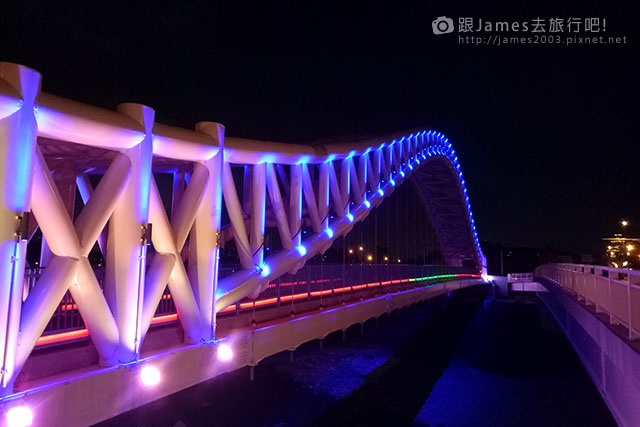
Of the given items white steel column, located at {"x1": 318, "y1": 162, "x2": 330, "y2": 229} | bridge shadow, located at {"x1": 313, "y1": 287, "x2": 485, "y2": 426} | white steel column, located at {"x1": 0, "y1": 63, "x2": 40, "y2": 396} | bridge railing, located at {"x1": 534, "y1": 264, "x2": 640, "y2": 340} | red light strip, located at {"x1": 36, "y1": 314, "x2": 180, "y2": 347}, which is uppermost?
white steel column, located at {"x1": 318, "y1": 162, "x2": 330, "y2": 229}

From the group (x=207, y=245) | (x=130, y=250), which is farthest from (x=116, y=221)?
(x=207, y=245)

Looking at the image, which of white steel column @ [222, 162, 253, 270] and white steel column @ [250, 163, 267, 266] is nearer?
white steel column @ [222, 162, 253, 270]

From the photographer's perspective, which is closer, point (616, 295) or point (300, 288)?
point (616, 295)

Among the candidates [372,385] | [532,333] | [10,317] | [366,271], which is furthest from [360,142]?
[532,333]

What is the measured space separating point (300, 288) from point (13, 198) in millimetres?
10988

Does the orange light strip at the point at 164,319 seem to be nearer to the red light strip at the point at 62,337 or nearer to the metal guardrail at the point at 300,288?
the metal guardrail at the point at 300,288

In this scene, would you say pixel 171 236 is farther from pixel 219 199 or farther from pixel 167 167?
pixel 167 167

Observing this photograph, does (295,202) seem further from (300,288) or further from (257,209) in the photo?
(300,288)

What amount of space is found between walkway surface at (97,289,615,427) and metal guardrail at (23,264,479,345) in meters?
2.21

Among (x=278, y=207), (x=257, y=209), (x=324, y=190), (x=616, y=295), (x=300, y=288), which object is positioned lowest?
(x=300, y=288)

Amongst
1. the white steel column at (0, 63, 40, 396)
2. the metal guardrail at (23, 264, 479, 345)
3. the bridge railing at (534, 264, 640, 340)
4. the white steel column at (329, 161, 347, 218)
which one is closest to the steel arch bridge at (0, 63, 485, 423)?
the white steel column at (0, 63, 40, 396)

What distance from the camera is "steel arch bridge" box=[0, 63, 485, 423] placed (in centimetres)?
529

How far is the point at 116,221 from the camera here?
692 centimetres

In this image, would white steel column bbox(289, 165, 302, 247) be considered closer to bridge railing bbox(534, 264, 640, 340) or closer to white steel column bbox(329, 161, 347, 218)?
white steel column bbox(329, 161, 347, 218)
